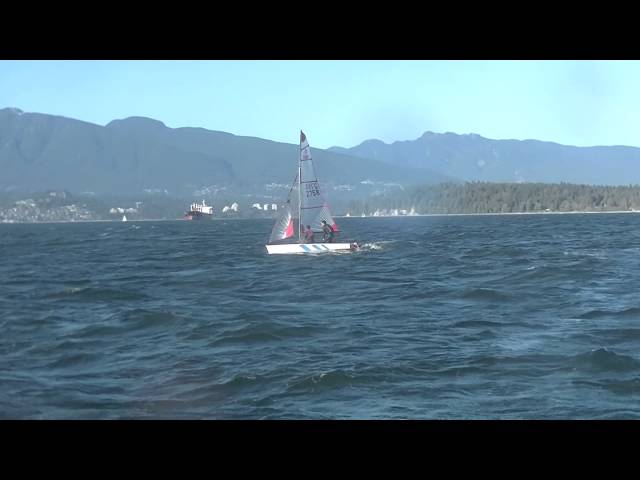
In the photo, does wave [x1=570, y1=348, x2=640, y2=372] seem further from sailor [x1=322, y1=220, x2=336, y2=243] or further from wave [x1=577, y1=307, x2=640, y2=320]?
sailor [x1=322, y1=220, x2=336, y2=243]

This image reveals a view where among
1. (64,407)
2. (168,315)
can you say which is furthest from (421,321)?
(64,407)

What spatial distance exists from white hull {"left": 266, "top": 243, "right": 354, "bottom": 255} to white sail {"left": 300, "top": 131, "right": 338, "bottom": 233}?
9.98 ft

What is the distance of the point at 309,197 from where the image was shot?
55.7 metres

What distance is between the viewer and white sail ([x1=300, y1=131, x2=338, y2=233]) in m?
55.7

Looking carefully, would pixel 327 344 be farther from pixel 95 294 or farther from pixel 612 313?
pixel 95 294

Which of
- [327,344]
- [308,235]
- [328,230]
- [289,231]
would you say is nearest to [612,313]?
[327,344]

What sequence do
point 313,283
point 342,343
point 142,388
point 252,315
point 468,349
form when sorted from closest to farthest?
point 142,388 → point 468,349 → point 342,343 → point 252,315 → point 313,283

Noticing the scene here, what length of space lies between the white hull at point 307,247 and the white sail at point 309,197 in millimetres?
3043

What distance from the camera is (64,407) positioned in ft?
42.0

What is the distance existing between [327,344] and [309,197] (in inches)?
1461

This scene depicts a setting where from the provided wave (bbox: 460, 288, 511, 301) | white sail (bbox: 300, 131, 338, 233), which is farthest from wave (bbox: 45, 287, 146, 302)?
white sail (bbox: 300, 131, 338, 233)
